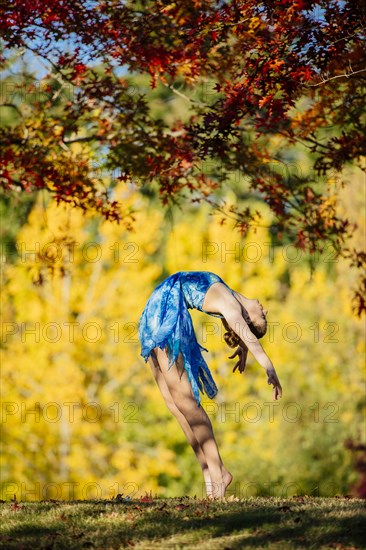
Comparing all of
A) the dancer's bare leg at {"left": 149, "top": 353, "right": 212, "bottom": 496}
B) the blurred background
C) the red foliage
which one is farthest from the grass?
the blurred background

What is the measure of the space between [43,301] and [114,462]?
3.93m

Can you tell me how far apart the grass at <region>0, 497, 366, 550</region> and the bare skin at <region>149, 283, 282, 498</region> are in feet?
1.04

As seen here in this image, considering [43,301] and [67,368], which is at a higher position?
[43,301]

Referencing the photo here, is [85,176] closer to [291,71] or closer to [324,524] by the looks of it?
[291,71]

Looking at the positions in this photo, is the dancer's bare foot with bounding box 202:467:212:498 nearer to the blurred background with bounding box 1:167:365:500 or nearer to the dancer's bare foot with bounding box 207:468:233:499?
the dancer's bare foot with bounding box 207:468:233:499

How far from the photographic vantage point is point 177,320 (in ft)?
20.3

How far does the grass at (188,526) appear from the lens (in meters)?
4.78

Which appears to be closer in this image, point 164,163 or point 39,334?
point 164,163

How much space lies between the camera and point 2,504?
639 cm

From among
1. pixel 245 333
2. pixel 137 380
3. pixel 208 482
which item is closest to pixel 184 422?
pixel 208 482

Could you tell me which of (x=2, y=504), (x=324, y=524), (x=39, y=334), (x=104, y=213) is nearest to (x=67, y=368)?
(x=39, y=334)

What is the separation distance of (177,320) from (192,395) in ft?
1.77

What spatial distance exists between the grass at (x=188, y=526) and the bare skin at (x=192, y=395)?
0.32m

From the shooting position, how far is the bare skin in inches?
234
